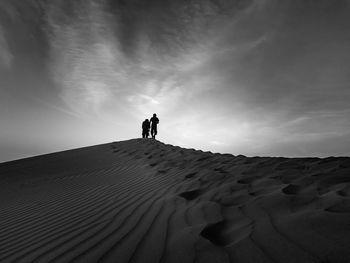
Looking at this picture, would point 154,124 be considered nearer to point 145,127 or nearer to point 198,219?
point 145,127

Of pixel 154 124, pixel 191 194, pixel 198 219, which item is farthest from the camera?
pixel 154 124

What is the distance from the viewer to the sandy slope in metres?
1.71

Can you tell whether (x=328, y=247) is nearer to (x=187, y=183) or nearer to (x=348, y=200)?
(x=348, y=200)

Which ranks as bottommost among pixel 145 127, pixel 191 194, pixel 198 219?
pixel 198 219

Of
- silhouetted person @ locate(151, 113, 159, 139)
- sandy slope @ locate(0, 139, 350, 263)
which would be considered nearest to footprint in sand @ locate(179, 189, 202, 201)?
sandy slope @ locate(0, 139, 350, 263)

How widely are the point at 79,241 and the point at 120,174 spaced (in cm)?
412

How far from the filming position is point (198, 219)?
248 centimetres

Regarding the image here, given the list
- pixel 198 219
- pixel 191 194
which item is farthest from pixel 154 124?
pixel 198 219

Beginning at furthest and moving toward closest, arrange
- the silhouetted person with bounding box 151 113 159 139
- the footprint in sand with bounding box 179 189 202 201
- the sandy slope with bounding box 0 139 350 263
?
the silhouetted person with bounding box 151 113 159 139 → the footprint in sand with bounding box 179 189 202 201 → the sandy slope with bounding box 0 139 350 263

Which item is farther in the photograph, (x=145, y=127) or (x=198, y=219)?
(x=145, y=127)

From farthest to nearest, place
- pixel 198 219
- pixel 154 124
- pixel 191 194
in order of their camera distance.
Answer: pixel 154 124 < pixel 191 194 < pixel 198 219

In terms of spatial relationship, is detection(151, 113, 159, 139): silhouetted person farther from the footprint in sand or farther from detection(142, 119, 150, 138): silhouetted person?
the footprint in sand

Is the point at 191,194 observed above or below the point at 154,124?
below

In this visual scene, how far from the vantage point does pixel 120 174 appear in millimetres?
6422
